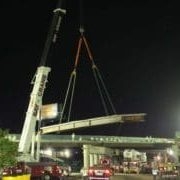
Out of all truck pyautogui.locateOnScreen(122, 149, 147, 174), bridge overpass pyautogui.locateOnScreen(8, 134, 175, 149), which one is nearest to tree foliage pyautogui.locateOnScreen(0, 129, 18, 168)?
truck pyautogui.locateOnScreen(122, 149, 147, 174)

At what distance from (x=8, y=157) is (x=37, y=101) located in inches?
237

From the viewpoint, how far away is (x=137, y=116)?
224ft

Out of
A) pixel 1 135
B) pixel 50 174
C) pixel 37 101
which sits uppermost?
pixel 37 101

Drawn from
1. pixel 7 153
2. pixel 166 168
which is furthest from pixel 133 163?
pixel 7 153

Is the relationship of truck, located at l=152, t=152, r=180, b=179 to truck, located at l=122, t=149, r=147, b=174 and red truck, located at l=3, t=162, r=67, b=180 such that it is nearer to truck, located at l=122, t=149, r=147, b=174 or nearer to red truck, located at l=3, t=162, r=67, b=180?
truck, located at l=122, t=149, r=147, b=174

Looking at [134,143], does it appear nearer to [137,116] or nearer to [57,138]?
[57,138]

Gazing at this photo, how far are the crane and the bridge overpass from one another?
71.9 meters

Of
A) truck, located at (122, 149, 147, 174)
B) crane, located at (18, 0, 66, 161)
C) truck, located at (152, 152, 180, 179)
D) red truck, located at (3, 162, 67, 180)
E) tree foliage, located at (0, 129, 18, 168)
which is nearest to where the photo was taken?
red truck, located at (3, 162, 67, 180)

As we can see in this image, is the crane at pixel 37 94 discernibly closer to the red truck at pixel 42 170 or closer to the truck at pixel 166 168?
the red truck at pixel 42 170

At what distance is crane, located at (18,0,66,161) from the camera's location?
43.1 meters

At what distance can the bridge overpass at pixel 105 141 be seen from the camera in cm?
12119

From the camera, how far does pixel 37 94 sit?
44.3m

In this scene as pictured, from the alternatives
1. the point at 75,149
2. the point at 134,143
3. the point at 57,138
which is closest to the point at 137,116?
the point at 57,138

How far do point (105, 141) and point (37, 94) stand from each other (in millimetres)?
88900
